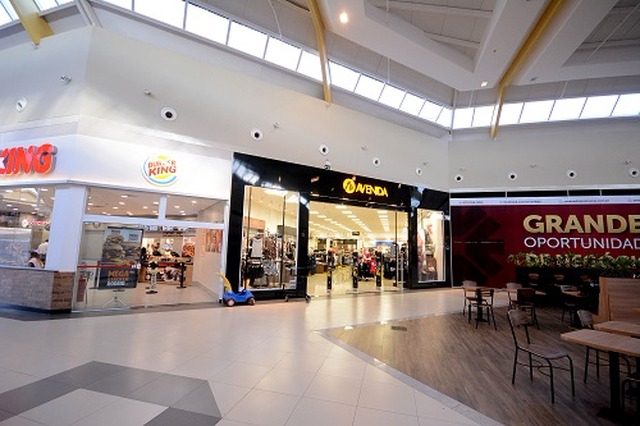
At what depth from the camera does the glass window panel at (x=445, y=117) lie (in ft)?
37.1

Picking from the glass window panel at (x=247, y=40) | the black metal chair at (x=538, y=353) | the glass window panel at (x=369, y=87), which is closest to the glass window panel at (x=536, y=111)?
the glass window panel at (x=369, y=87)

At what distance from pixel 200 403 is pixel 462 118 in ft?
40.8

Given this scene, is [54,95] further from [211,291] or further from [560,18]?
[560,18]

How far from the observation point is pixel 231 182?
7488 millimetres

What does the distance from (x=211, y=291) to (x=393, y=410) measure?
652 cm

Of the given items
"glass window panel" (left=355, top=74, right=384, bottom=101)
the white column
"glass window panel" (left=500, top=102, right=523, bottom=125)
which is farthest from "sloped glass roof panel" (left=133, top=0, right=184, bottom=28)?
"glass window panel" (left=500, top=102, right=523, bottom=125)

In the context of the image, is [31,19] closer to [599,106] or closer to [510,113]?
[510,113]

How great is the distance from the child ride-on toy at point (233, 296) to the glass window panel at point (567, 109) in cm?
1228

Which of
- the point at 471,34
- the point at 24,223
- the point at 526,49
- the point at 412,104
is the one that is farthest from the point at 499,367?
the point at 412,104

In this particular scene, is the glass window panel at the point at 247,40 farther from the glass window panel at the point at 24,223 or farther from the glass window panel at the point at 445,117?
the glass window panel at the point at 445,117

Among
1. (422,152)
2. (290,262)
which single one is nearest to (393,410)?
(290,262)

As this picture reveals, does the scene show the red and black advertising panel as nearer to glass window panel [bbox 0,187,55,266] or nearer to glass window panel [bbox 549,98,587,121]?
glass window panel [bbox 549,98,587,121]

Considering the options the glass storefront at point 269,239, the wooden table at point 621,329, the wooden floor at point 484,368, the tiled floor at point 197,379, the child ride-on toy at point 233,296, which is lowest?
the wooden floor at point 484,368

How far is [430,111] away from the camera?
1115 centimetres
